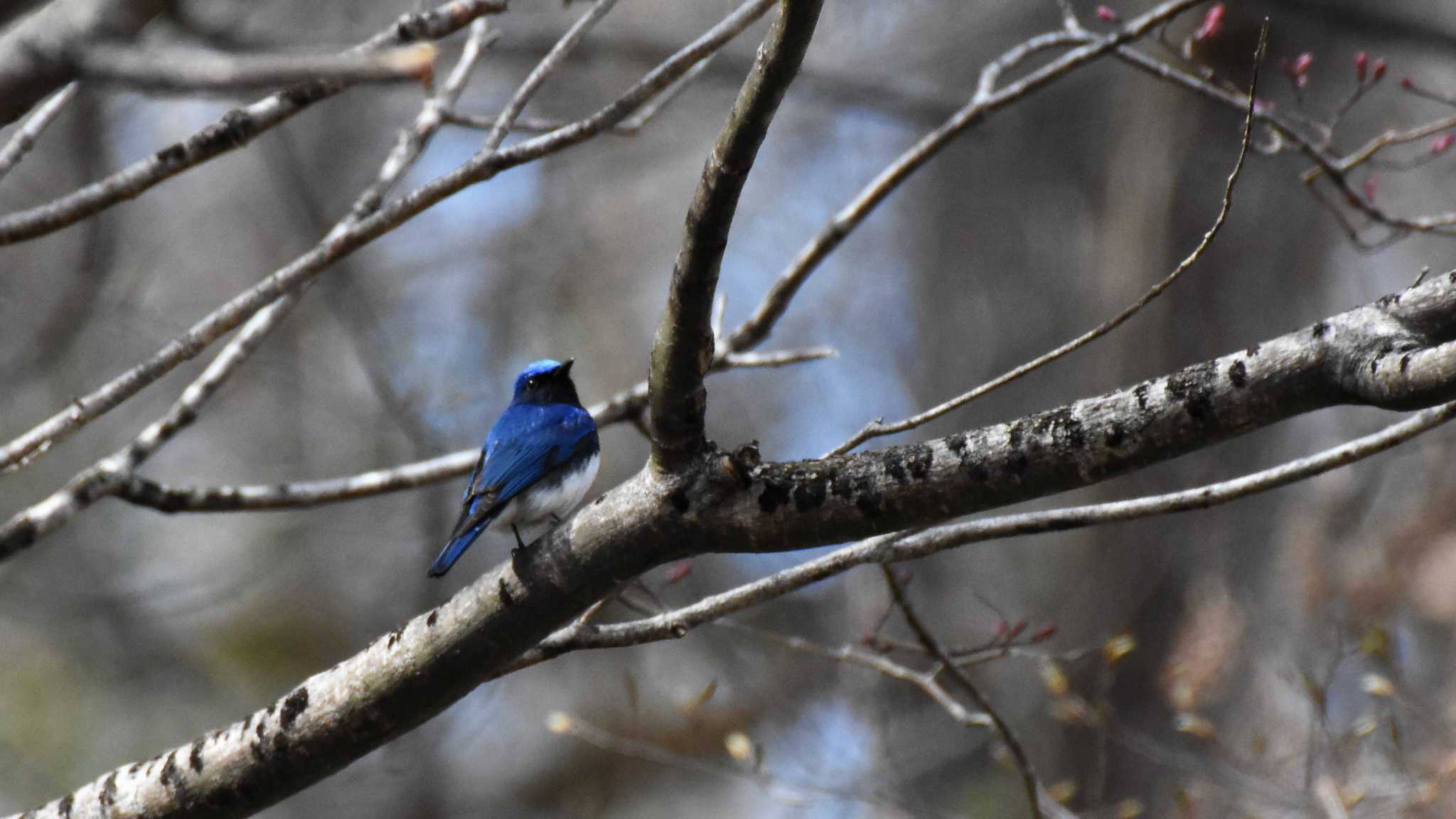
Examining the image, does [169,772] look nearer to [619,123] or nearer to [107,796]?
[107,796]

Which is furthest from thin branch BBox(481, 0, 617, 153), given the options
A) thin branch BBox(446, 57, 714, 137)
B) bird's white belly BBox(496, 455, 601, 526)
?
bird's white belly BBox(496, 455, 601, 526)

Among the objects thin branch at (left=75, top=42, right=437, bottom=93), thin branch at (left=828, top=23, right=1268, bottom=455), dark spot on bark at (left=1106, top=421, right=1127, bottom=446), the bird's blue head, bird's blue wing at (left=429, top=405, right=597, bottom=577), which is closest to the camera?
thin branch at (left=75, top=42, right=437, bottom=93)

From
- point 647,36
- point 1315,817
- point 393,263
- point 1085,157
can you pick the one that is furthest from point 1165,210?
point 393,263

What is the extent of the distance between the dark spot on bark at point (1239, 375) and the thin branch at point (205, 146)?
1.81 m

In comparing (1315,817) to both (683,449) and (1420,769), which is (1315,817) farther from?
(683,449)

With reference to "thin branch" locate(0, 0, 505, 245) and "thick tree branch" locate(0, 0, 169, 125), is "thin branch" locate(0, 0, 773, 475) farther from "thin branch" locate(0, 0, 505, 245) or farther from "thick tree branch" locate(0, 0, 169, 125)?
"thick tree branch" locate(0, 0, 169, 125)

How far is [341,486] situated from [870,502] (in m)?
2.09

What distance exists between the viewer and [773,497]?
2352mm

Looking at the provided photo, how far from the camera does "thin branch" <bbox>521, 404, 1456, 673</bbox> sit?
9.12 ft

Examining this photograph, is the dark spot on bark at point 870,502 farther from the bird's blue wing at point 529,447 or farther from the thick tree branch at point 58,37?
the bird's blue wing at point 529,447

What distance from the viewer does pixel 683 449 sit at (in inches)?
95.2

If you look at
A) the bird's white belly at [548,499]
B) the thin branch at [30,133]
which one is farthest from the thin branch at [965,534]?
the thin branch at [30,133]

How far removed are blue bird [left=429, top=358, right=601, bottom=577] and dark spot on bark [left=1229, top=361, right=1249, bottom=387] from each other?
2.27 metres

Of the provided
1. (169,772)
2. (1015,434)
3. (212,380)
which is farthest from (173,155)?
(1015,434)
